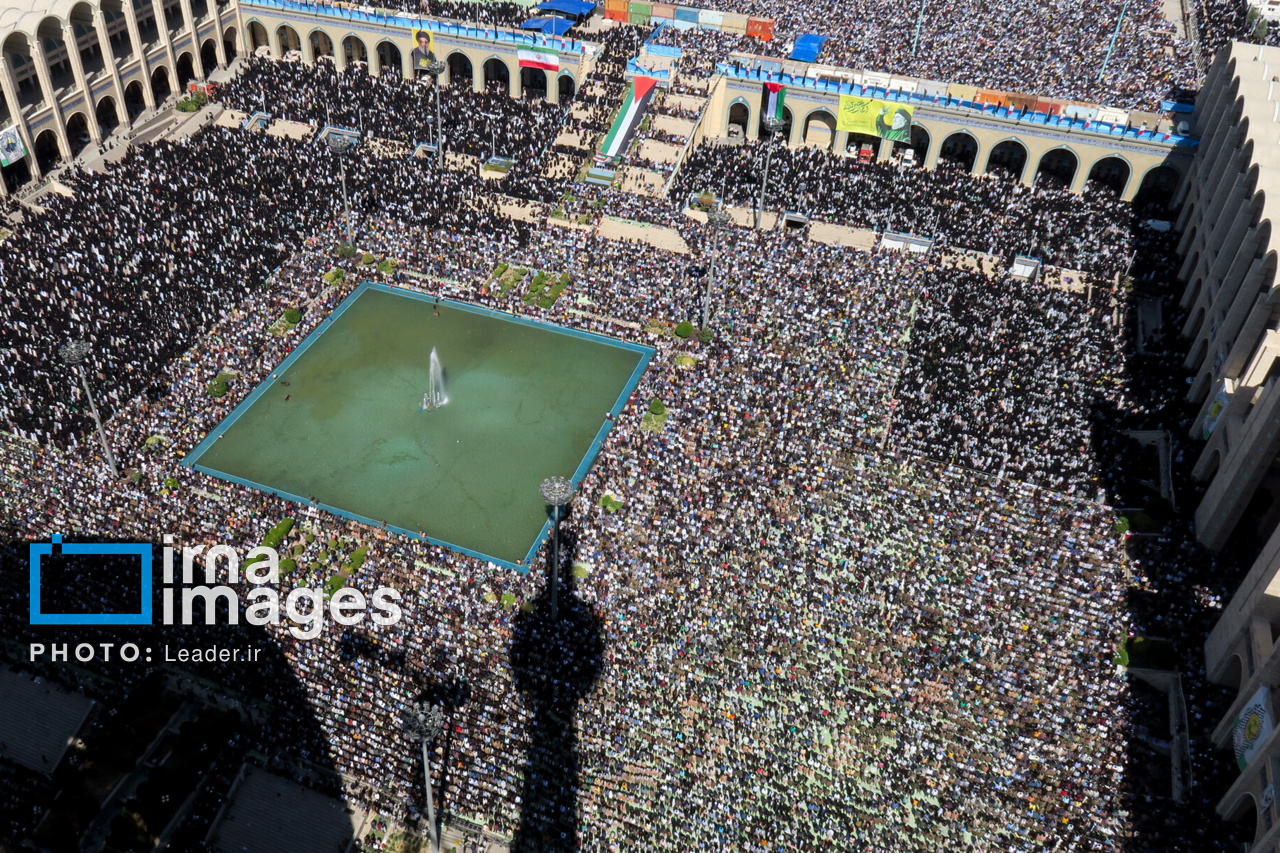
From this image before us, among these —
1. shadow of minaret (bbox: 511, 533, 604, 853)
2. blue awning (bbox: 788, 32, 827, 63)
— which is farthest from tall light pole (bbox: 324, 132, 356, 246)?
blue awning (bbox: 788, 32, 827, 63)

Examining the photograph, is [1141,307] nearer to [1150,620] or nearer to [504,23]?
[1150,620]

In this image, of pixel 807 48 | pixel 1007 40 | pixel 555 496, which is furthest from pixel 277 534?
pixel 1007 40

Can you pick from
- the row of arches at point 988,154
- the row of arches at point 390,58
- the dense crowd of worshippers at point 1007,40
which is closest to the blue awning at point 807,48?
the dense crowd of worshippers at point 1007,40

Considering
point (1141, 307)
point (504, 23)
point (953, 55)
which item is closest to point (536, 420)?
point (1141, 307)

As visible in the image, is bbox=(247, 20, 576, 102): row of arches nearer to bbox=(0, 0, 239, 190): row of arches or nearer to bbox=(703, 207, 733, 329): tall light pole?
bbox=(0, 0, 239, 190): row of arches

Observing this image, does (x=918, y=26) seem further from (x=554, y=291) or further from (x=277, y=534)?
(x=277, y=534)

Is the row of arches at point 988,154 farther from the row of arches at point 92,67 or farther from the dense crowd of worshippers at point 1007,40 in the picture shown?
the row of arches at point 92,67
